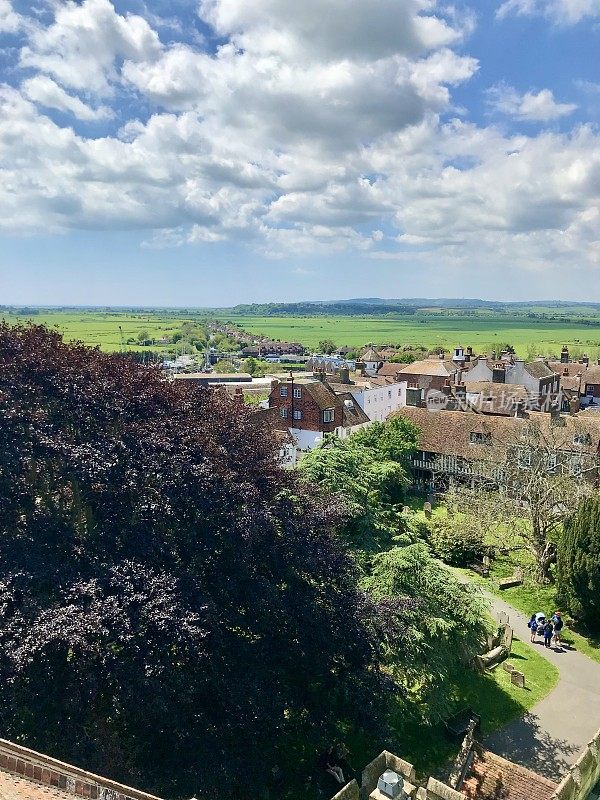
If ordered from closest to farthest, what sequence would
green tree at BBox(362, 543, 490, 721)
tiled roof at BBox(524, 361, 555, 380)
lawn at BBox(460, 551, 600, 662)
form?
green tree at BBox(362, 543, 490, 721) → lawn at BBox(460, 551, 600, 662) → tiled roof at BBox(524, 361, 555, 380)

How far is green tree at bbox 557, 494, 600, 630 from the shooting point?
26484 mm

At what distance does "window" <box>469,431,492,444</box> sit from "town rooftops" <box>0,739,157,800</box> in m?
41.7

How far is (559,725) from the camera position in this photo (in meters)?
21.2

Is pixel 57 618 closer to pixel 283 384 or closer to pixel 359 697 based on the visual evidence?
pixel 359 697

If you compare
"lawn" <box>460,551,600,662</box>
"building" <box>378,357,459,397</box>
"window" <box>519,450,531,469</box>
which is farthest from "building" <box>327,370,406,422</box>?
"lawn" <box>460,551,600,662</box>

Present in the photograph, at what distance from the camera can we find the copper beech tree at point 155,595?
43.8 feet

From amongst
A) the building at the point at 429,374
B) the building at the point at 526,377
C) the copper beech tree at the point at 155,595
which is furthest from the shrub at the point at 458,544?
the building at the point at 429,374

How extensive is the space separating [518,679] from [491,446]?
2191 cm

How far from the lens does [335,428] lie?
51156 mm

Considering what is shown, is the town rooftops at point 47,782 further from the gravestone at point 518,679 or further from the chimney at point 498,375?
the chimney at point 498,375

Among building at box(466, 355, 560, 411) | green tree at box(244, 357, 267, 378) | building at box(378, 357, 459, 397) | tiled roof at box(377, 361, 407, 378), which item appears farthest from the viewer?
green tree at box(244, 357, 267, 378)

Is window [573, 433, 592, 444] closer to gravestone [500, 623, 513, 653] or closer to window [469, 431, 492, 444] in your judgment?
window [469, 431, 492, 444]

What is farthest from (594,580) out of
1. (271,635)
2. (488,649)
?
(271,635)

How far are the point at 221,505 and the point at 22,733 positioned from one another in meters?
7.14
